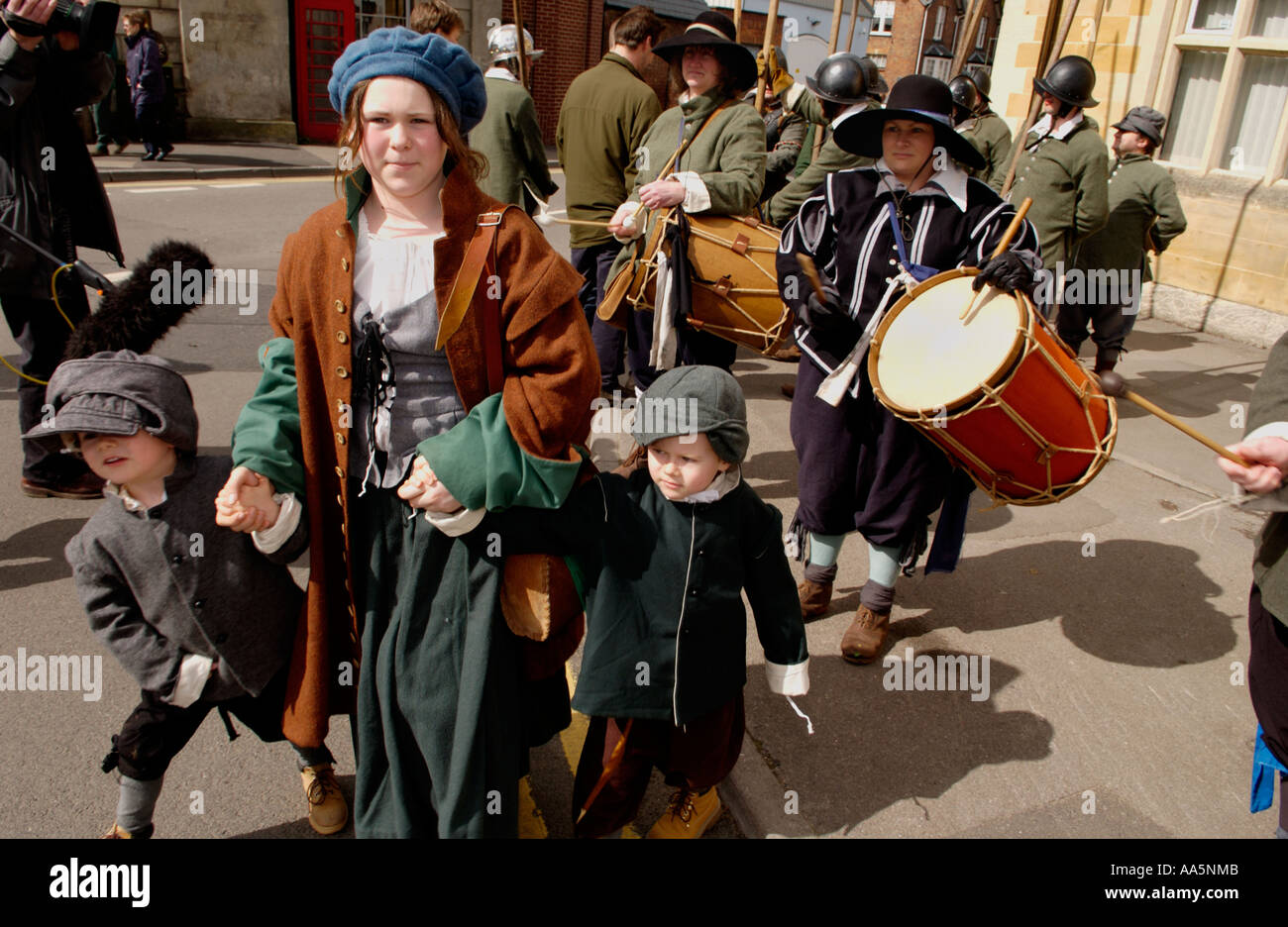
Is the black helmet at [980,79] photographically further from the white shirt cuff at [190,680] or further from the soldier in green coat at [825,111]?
the white shirt cuff at [190,680]

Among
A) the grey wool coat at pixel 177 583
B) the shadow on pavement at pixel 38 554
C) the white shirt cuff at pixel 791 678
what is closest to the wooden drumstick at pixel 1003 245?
the white shirt cuff at pixel 791 678

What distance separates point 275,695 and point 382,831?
463 mm

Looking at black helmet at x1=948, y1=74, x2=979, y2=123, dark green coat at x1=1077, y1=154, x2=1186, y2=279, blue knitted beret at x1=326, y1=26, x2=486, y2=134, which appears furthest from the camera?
black helmet at x1=948, y1=74, x2=979, y2=123

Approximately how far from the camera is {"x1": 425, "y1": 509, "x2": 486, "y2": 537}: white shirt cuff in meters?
2.06

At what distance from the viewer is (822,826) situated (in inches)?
111

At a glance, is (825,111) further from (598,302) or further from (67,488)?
(67,488)

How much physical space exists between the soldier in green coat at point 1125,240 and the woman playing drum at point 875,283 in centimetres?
372

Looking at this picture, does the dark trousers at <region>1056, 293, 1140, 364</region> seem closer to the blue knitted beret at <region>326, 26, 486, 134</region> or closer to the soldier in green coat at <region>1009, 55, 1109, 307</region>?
the soldier in green coat at <region>1009, 55, 1109, 307</region>

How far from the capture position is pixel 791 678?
259 centimetres

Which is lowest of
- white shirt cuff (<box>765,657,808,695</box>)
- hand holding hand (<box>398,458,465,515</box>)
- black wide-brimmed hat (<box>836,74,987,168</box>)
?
white shirt cuff (<box>765,657,808,695</box>)

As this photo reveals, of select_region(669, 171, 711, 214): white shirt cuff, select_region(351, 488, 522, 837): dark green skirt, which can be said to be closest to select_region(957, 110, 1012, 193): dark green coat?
select_region(669, 171, 711, 214): white shirt cuff

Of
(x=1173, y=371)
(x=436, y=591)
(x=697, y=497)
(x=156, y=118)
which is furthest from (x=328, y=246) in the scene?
(x=156, y=118)

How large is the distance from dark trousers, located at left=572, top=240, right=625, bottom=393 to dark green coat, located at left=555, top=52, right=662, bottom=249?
0.25 ft

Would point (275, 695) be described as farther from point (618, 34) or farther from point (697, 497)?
point (618, 34)
